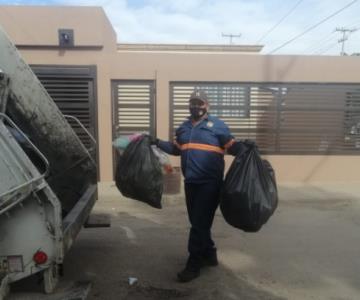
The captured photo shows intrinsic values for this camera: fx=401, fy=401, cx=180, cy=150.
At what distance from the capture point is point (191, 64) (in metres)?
8.24

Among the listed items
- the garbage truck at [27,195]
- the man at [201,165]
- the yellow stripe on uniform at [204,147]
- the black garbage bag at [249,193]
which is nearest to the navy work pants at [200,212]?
the man at [201,165]

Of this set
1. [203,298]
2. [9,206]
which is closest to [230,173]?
[203,298]

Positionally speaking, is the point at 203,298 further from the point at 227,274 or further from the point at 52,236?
the point at 52,236

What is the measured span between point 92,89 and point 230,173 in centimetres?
526

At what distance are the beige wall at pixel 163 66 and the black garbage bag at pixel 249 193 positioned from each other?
492 cm

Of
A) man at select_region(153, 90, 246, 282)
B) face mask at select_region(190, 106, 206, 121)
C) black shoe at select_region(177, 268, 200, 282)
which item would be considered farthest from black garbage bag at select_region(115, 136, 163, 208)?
black shoe at select_region(177, 268, 200, 282)

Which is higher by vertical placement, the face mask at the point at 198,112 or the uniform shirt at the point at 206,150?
the face mask at the point at 198,112

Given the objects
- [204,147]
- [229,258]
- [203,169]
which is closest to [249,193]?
[203,169]

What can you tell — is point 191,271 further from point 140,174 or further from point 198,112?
point 198,112

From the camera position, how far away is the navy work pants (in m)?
3.78

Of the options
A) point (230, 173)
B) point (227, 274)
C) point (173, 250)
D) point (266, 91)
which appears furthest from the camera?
point (266, 91)

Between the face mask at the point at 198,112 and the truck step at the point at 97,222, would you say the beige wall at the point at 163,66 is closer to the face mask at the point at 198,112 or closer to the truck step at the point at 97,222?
the truck step at the point at 97,222

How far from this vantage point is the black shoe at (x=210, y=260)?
415cm


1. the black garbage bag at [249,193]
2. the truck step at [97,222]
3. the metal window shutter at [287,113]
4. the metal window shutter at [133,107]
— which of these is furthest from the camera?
the metal window shutter at [287,113]
